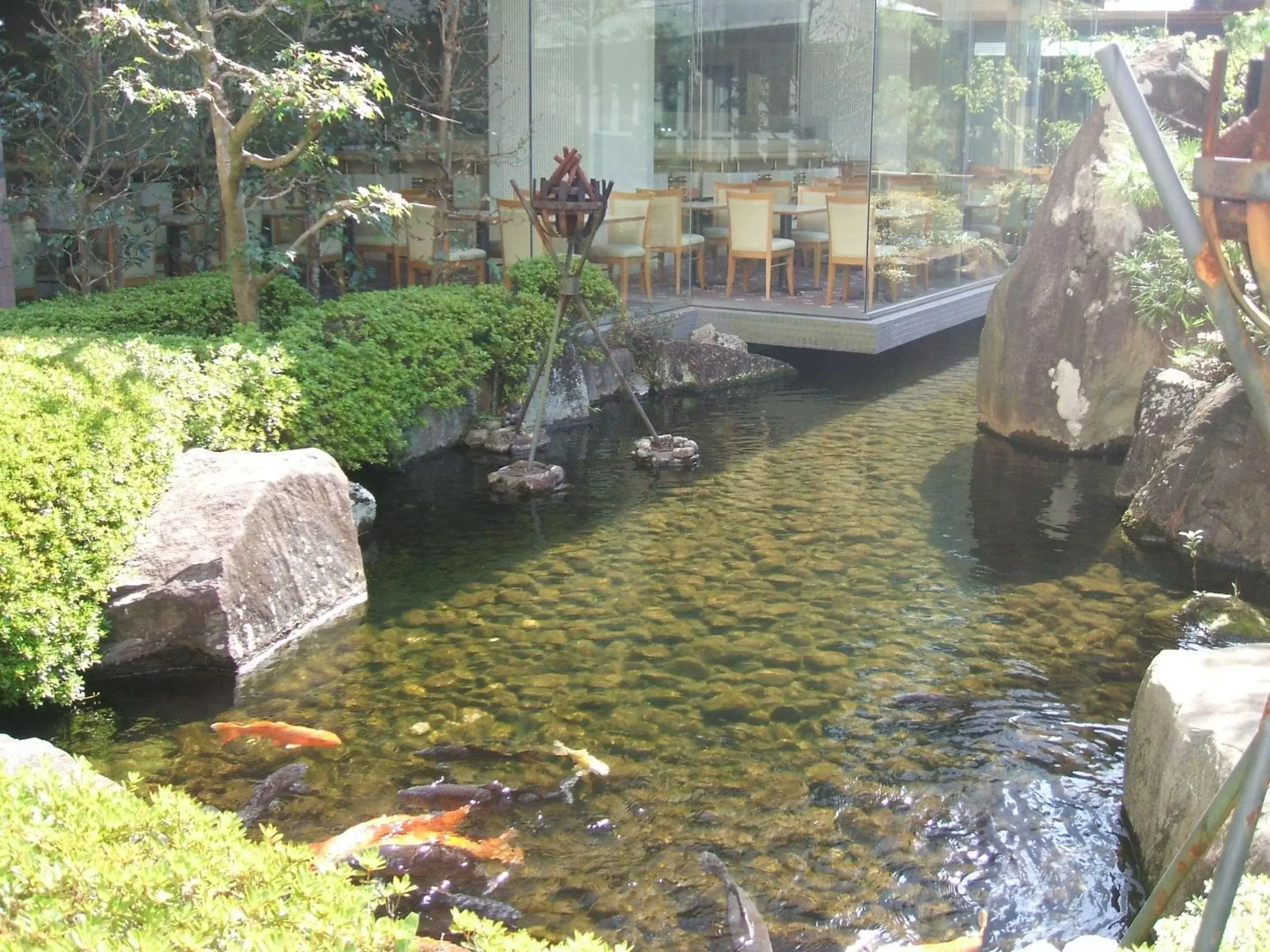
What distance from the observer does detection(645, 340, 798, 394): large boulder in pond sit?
1113 centimetres

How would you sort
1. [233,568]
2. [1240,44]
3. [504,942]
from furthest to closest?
[1240,44]
[233,568]
[504,942]

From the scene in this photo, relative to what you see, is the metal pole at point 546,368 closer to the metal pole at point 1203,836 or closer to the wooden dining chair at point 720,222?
the wooden dining chair at point 720,222

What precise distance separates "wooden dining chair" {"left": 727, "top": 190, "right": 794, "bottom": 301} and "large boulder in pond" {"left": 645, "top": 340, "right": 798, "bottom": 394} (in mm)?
718

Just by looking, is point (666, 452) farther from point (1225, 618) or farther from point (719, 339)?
point (1225, 618)

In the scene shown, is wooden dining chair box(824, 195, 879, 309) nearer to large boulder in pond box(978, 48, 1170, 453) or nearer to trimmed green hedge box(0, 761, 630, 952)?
large boulder in pond box(978, 48, 1170, 453)

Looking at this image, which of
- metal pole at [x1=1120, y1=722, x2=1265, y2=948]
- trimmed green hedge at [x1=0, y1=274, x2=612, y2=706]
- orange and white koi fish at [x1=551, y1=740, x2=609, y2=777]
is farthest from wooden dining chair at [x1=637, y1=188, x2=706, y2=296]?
metal pole at [x1=1120, y1=722, x2=1265, y2=948]

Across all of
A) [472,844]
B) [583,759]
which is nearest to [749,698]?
[583,759]

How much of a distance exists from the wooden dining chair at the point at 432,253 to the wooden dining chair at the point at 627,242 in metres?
1.11

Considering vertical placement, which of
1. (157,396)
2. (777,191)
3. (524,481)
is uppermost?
(777,191)

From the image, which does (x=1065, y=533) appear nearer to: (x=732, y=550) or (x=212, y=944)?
(x=732, y=550)

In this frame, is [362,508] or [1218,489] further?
[362,508]

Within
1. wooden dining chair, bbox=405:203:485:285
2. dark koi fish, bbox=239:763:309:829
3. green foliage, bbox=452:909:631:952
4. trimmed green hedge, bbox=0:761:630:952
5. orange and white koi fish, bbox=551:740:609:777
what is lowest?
orange and white koi fish, bbox=551:740:609:777

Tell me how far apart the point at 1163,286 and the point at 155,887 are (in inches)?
314

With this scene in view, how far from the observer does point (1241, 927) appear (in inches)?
95.6
